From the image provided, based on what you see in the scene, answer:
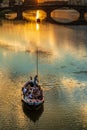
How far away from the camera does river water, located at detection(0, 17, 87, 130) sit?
30.3m

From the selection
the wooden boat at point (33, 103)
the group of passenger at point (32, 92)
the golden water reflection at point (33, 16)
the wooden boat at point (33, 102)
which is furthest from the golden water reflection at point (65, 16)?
the wooden boat at point (33, 103)

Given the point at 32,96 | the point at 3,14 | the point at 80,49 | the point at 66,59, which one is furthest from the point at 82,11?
the point at 32,96

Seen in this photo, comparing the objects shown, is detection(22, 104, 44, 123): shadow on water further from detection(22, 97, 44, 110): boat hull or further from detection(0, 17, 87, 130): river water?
detection(22, 97, 44, 110): boat hull

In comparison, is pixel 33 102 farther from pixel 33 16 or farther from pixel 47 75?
pixel 33 16

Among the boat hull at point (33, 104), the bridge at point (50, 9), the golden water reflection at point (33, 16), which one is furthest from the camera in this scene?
the golden water reflection at point (33, 16)

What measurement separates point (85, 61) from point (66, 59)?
215 centimetres

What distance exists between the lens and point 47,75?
41.1m

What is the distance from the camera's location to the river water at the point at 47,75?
99.5 ft

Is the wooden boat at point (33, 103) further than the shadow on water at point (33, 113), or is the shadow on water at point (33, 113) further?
the wooden boat at point (33, 103)

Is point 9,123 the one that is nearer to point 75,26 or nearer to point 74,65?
point 74,65

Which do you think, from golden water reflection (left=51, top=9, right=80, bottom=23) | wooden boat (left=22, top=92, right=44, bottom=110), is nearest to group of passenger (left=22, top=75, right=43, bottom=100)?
wooden boat (left=22, top=92, right=44, bottom=110)

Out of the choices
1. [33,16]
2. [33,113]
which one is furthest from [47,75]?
[33,16]


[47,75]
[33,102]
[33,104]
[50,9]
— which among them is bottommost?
[50,9]

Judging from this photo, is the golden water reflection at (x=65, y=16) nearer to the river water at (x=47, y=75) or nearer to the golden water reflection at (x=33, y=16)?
the golden water reflection at (x=33, y=16)
